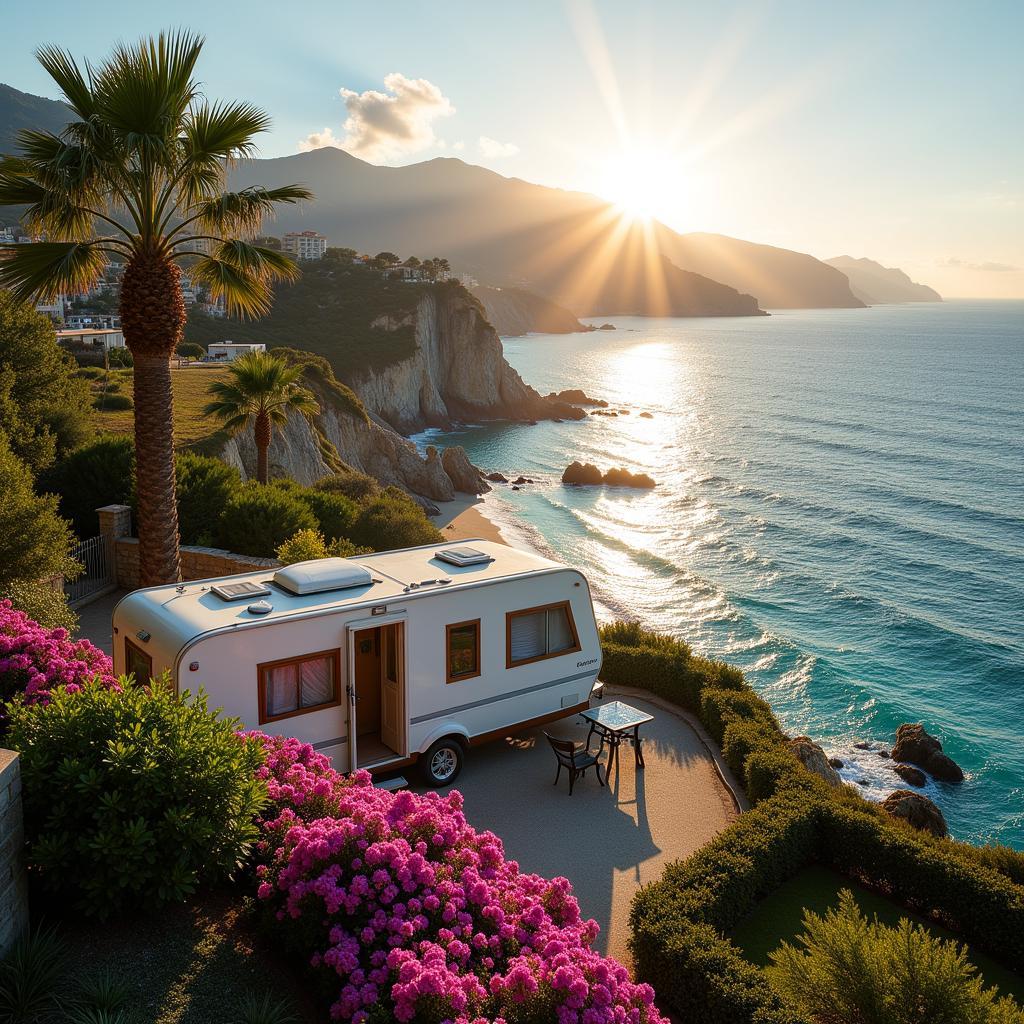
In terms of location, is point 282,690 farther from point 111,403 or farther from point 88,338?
point 88,338

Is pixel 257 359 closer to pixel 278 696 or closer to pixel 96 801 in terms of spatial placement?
pixel 278 696

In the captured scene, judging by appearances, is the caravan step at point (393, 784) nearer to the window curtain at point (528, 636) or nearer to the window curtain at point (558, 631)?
the window curtain at point (528, 636)

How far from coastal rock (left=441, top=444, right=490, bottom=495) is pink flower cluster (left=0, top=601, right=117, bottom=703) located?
50.0 metres

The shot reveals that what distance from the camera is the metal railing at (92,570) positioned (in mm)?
19562

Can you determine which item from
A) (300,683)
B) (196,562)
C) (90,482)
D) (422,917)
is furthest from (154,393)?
(422,917)

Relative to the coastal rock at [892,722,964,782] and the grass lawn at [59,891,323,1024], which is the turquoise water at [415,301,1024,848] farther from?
the grass lawn at [59,891,323,1024]

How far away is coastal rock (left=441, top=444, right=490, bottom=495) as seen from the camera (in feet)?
197

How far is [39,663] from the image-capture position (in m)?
9.26

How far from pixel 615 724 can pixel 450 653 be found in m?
2.97

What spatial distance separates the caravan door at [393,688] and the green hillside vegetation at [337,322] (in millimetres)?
67645

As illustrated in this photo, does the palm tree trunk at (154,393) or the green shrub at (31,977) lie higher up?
the palm tree trunk at (154,393)

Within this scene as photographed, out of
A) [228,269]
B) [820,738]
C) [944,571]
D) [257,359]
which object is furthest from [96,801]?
[944,571]

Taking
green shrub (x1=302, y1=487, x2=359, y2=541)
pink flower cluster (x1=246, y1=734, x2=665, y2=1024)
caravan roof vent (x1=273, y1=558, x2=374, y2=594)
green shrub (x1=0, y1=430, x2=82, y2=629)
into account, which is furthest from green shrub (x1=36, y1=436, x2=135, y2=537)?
pink flower cluster (x1=246, y1=734, x2=665, y2=1024)

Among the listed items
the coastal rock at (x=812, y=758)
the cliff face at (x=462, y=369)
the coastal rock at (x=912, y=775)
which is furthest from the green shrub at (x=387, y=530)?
the cliff face at (x=462, y=369)
